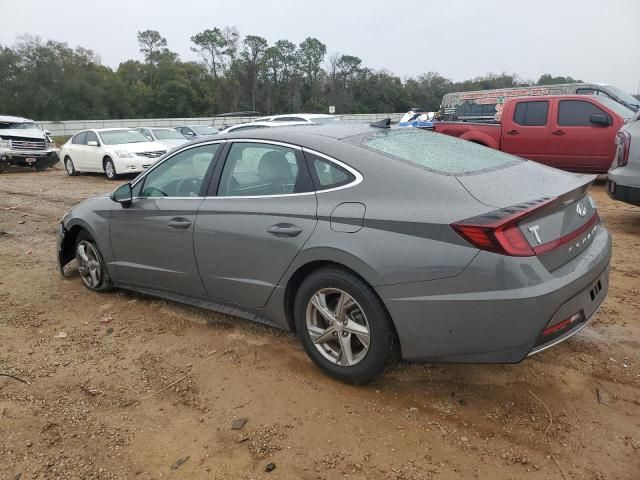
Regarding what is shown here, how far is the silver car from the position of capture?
624 centimetres

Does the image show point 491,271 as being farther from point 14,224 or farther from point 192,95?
point 192,95

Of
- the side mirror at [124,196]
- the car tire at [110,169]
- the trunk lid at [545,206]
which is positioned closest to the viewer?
the trunk lid at [545,206]

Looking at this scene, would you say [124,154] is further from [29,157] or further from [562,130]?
[562,130]

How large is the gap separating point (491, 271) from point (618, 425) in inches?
43.0

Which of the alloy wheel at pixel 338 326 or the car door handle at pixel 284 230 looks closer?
the alloy wheel at pixel 338 326

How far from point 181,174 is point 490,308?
266 cm

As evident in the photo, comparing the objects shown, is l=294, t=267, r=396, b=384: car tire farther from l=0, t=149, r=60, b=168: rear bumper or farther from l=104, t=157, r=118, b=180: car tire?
l=0, t=149, r=60, b=168: rear bumper

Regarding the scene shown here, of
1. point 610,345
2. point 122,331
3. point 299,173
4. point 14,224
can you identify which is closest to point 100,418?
point 122,331

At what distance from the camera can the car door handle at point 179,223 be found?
388 cm

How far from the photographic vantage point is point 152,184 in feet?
14.3

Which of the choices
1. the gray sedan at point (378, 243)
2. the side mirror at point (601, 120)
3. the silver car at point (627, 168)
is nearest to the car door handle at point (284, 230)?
the gray sedan at point (378, 243)

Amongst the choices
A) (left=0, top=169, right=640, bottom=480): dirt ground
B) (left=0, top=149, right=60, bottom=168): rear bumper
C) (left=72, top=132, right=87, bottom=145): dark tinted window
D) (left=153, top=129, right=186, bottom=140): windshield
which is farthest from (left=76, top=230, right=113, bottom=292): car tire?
(left=0, top=149, right=60, bottom=168): rear bumper

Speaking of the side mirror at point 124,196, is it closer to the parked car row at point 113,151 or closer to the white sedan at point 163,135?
the parked car row at point 113,151

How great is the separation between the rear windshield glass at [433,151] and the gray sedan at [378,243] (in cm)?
2
